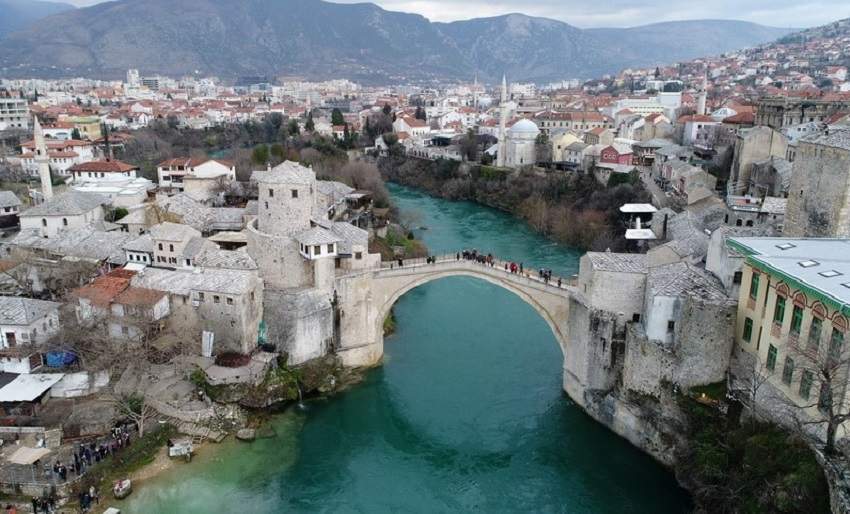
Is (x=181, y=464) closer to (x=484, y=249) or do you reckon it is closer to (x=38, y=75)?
(x=484, y=249)

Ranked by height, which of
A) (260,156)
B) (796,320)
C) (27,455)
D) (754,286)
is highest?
(260,156)

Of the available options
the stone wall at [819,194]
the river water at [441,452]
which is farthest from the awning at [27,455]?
the stone wall at [819,194]

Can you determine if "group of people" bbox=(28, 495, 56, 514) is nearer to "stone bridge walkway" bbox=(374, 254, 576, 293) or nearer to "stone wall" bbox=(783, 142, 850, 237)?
"stone bridge walkway" bbox=(374, 254, 576, 293)

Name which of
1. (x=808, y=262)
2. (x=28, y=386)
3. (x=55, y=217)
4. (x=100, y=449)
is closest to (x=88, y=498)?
(x=100, y=449)

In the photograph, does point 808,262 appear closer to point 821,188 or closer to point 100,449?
point 821,188

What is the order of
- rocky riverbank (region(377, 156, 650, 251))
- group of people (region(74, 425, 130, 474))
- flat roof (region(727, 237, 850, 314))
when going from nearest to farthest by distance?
flat roof (region(727, 237, 850, 314)) → group of people (region(74, 425, 130, 474)) → rocky riverbank (region(377, 156, 650, 251))

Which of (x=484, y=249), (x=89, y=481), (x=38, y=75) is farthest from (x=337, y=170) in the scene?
(x=38, y=75)

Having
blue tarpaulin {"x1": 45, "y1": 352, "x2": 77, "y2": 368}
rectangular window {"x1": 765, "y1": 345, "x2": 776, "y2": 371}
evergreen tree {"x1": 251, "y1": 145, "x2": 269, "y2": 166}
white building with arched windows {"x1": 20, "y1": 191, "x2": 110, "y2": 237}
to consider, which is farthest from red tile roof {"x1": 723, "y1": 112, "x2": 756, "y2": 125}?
blue tarpaulin {"x1": 45, "y1": 352, "x2": 77, "y2": 368}
